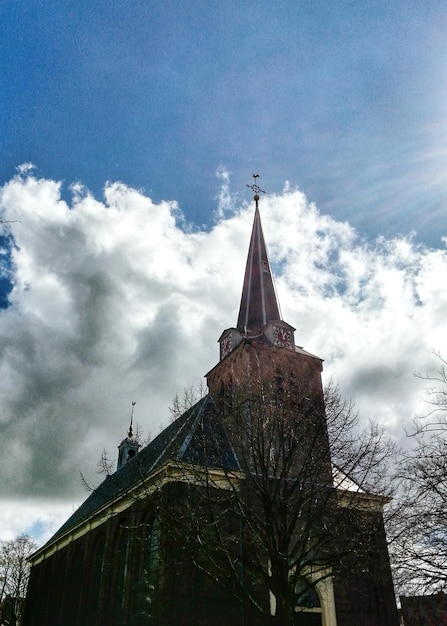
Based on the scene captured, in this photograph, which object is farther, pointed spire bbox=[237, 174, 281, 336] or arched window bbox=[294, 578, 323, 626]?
pointed spire bbox=[237, 174, 281, 336]

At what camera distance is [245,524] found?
14102 mm

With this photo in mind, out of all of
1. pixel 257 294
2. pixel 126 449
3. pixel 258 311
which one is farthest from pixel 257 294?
pixel 126 449

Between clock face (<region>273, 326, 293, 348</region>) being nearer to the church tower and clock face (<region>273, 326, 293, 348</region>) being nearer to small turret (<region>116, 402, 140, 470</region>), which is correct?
the church tower

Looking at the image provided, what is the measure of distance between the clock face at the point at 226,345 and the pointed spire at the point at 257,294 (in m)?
0.84

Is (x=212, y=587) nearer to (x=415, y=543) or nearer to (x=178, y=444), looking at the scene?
(x=178, y=444)

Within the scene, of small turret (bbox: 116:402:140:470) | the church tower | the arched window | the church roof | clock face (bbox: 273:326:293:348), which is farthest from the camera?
small turret (bbox: 116:402:140:470)

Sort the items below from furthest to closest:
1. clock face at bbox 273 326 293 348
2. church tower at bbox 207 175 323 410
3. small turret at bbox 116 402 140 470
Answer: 1. small turret at bbox 116 402 140 470
2. clock face at bbox 273 326 293 348
3. church tower at bbox 207 175 323 410

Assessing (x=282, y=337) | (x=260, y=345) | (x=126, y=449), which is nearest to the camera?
(x=260, y=345)

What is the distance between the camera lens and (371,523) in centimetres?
1520

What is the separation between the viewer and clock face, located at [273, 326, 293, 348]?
27766mm

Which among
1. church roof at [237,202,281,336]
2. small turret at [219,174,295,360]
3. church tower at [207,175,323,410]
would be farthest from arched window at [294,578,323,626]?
church roof at [237,202,281,336]

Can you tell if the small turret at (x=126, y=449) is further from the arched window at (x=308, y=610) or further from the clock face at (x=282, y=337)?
the arched window at (x=308, y=610)

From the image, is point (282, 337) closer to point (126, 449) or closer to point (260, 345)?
point (260, 345)

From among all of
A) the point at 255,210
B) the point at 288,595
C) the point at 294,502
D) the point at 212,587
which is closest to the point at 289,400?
the point at 294,502
